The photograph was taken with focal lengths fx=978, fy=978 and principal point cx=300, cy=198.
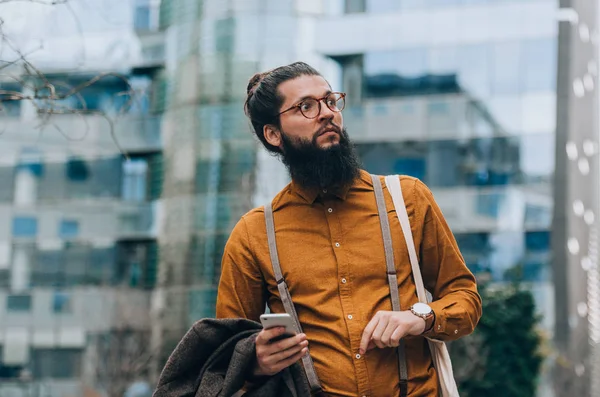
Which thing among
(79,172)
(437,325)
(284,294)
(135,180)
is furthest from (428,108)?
(437,325)

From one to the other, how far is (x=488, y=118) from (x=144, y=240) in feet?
40.8

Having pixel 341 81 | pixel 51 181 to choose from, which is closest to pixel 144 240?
pixel 51 181

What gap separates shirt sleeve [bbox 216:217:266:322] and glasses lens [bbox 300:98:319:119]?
422 mm

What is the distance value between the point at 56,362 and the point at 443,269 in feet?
106

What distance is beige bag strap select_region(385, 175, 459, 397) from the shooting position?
9.68 feet

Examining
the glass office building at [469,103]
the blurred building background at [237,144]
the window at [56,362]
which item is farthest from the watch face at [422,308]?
the window at [56,362]

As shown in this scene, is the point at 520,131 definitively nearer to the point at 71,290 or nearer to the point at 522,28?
the point at 522,28

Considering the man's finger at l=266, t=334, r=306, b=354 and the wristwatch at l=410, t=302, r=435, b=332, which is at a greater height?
the wristwatch at l=410, t=302, r=435, b=332

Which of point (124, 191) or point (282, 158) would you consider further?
point (124, 191)

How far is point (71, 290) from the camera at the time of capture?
3409 cm

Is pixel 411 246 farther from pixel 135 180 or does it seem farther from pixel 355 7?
pixel 135 180

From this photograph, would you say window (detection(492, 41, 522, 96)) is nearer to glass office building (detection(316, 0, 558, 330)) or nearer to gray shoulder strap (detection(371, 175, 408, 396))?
glass office building (detection(316, 0, 558, 330))

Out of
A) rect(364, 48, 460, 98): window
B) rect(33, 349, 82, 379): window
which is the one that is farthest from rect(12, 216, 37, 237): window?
rect(364, 48, 460, 98): window

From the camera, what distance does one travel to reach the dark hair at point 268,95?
328 cm
